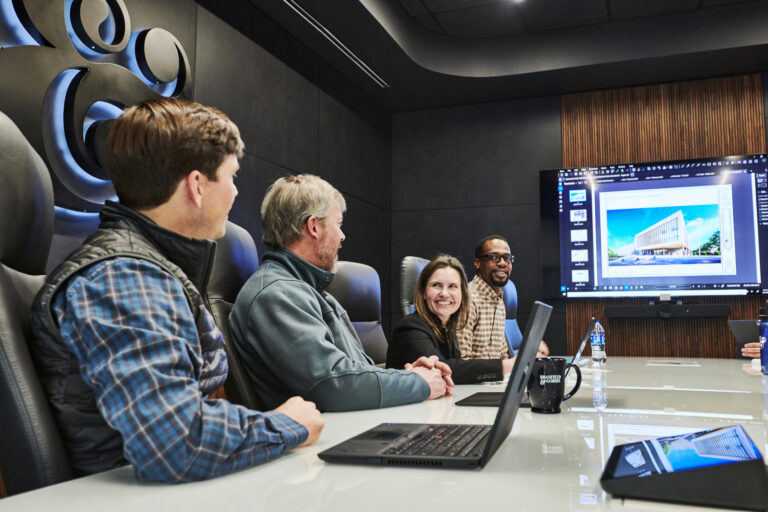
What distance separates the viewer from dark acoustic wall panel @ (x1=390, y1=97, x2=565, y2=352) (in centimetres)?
471

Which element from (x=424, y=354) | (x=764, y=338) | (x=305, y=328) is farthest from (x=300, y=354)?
(x=764, y=338)

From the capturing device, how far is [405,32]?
4.04 meters

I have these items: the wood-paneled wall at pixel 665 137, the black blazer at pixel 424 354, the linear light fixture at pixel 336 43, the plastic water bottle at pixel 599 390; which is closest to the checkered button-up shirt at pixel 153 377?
the plastic water bottle at pixel 599 390

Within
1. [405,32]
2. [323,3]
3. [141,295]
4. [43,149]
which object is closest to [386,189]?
[405,32]

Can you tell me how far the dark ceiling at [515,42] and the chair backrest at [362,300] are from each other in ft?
5.25

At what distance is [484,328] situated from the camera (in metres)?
3.02

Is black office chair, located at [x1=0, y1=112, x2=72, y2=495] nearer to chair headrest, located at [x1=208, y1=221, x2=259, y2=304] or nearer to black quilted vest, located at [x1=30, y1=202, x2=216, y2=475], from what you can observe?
black quilted vest, located at [x1=30, y1=202, x2=216, y2=475]

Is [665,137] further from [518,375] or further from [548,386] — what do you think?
[518,375]

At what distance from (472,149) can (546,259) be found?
108cm

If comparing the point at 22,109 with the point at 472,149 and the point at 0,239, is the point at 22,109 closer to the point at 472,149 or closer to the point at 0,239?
the point at 0,239

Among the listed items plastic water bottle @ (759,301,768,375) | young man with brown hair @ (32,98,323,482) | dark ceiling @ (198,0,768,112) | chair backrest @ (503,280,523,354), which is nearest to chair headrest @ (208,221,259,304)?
young man with brown hair @ (32,98,323,482)

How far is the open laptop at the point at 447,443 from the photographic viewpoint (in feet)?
2.65

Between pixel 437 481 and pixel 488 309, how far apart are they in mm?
2360

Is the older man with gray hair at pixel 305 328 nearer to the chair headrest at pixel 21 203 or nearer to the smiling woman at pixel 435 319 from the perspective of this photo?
the smiling woman at pixel 435 319
